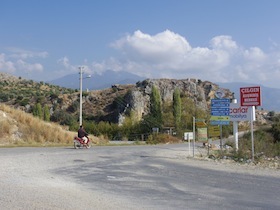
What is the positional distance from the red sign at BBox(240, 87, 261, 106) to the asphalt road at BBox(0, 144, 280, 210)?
572 centimetres

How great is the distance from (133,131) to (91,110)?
34.8 m

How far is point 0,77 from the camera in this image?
381ft

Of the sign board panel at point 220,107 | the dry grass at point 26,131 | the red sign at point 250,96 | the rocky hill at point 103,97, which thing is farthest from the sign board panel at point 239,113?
the rocky hill at point 103,97

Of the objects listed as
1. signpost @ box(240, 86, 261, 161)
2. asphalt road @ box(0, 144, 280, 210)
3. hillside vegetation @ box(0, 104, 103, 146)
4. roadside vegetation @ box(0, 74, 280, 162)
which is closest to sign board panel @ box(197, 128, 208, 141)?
roadside vegetation @ box(0, 74, 280, 162)

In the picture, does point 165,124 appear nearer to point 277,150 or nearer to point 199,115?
point 199,115

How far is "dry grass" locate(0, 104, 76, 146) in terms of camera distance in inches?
1234

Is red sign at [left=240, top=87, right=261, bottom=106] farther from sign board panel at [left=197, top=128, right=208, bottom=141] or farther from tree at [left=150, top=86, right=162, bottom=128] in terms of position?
tree at [left=150, top=86, right=162, bottom=128]

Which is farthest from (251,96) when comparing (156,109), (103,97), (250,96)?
(103,97)

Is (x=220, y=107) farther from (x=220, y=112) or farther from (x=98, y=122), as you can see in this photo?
(x=98, y=122)

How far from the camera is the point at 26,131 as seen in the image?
3300 cm

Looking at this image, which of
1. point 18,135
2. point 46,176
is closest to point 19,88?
point 18,135

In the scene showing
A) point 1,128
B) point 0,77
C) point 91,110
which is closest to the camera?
point 1,128

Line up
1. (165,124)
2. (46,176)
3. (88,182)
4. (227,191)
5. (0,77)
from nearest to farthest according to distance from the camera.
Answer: (227,191) < (88,182) < (46,176) < (165,124) < (0,77)

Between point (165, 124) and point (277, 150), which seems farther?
point (165, 124)
